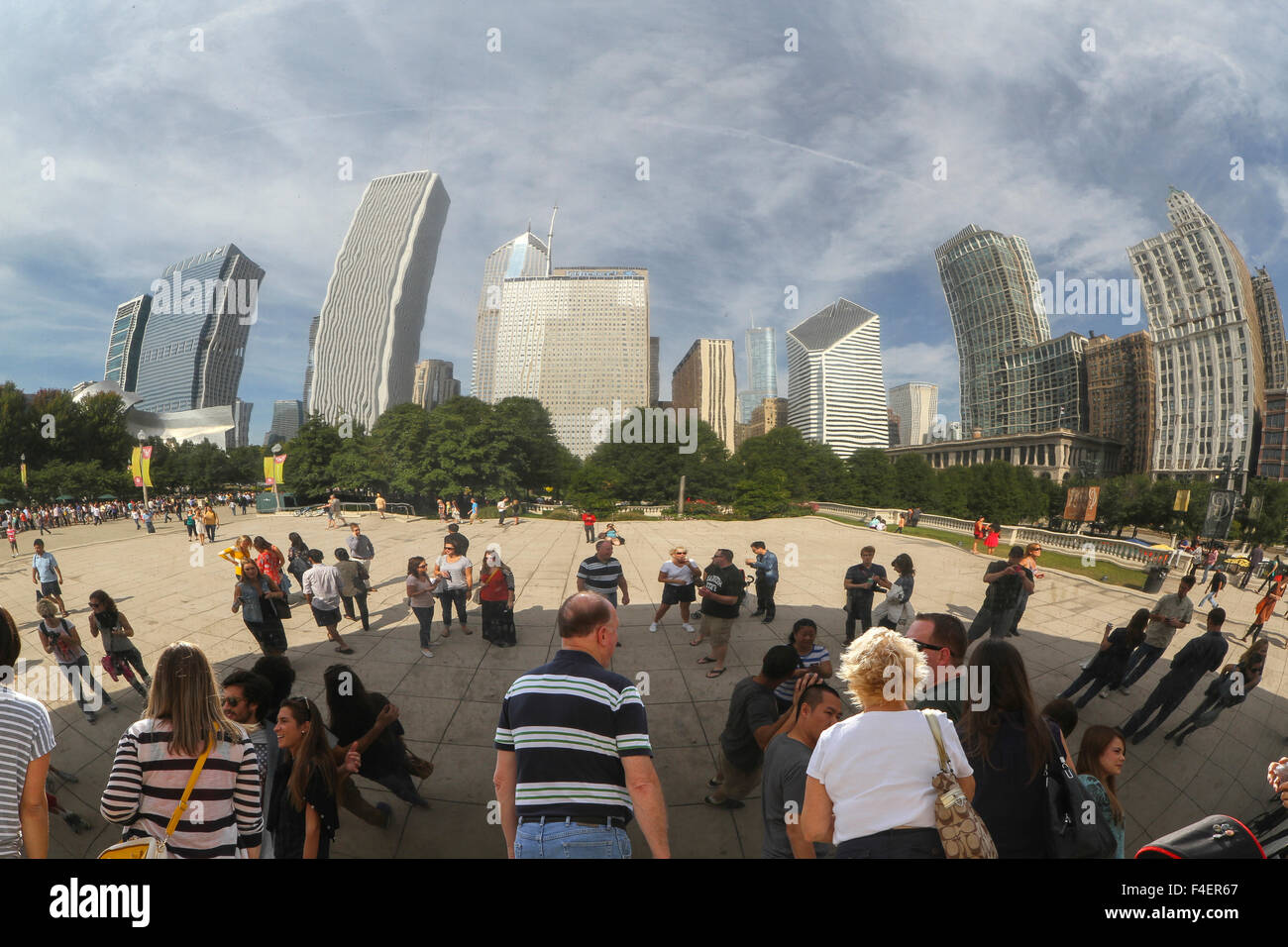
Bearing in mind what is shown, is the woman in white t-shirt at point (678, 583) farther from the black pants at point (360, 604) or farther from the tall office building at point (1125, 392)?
the tall office building at point (1125, 392)

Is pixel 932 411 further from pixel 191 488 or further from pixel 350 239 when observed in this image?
pixel 191 488

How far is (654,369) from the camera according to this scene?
11.0 feet

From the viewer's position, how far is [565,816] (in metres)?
1.96

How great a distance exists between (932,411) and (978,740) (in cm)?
204

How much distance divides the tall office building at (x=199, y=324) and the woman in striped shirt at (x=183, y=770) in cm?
195

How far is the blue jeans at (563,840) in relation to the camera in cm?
194

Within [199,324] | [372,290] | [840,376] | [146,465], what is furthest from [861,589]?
→ [146,465]

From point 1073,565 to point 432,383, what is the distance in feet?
15.4

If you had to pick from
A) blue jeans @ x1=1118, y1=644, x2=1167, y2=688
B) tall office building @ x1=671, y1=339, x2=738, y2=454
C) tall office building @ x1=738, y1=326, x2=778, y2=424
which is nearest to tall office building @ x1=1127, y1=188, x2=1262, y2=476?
blue jeans @ x1=1118, y1=644, x2=1167, y2=688

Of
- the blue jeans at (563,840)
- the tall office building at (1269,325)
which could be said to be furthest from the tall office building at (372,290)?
the tall office building at (1269,325)

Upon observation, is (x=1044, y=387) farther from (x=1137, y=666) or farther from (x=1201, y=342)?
(x=1137, y=666)
